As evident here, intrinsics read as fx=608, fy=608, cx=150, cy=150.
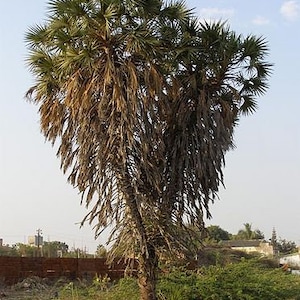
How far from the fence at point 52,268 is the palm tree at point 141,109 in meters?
6.64

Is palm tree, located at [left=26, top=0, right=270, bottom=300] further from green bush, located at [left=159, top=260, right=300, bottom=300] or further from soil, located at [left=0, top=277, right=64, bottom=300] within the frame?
soil, located at [left=0, top=277, right=64, bottom=300]

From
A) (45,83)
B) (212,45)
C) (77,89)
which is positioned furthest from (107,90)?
(212,45)

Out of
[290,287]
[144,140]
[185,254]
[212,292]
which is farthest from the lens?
[290,287]

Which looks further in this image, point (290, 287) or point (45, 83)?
point (290, 287)

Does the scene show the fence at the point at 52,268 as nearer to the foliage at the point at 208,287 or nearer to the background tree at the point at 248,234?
the foliage at the point at 208,287

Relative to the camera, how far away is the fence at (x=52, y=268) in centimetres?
2200

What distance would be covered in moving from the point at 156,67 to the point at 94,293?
681cm

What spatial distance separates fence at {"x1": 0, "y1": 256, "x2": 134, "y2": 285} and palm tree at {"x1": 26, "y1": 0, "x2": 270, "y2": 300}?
664 cm

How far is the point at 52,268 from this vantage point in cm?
2398

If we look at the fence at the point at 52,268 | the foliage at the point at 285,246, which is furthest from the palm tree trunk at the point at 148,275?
the foliage at the point at 285,246

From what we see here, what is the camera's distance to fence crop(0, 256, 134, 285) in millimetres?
22000

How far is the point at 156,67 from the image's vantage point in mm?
14703

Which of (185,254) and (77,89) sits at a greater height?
(77,89)

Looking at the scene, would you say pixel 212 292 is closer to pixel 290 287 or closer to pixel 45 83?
pixel 290 287
